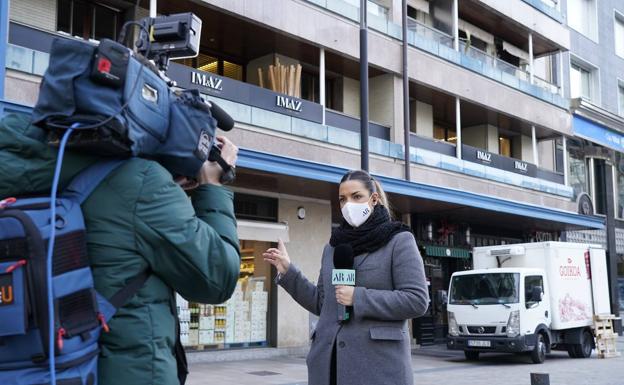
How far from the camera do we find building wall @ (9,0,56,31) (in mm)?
12352

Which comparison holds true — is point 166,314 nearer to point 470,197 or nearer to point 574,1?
point 470,197

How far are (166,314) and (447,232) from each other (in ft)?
66.8


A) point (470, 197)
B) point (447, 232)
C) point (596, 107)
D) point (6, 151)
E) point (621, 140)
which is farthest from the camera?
point (621, 140)

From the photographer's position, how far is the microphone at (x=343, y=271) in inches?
132

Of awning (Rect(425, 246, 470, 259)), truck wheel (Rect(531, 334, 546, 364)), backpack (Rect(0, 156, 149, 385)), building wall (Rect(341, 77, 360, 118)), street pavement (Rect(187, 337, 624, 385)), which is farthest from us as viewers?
awning (Rect(425, 246, 470, 259))

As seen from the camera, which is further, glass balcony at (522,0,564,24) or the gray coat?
glass balcony at (522,0,564,24)

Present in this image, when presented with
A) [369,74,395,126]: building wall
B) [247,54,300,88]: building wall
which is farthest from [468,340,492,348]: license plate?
[247,54,300,88]: building wall

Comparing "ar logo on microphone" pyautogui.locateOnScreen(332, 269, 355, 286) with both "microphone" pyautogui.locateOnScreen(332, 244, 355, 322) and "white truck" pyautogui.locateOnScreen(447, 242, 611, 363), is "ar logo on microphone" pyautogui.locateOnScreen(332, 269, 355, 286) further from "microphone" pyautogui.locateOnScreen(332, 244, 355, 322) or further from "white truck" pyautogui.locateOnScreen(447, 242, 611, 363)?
"white truck" pyautogui.locateOnScreen(447, 242, 611, 363)

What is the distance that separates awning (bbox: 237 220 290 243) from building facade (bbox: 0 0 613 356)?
0.12ft

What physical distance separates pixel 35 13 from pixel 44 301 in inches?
476

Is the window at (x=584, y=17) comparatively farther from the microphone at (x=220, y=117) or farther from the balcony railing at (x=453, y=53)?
the microphone at (x=220, y=117)

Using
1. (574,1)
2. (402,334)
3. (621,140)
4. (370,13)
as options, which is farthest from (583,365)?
(574,1)

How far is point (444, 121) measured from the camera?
77.9 feet

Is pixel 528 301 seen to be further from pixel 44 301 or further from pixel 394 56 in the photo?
pixel 44 301
